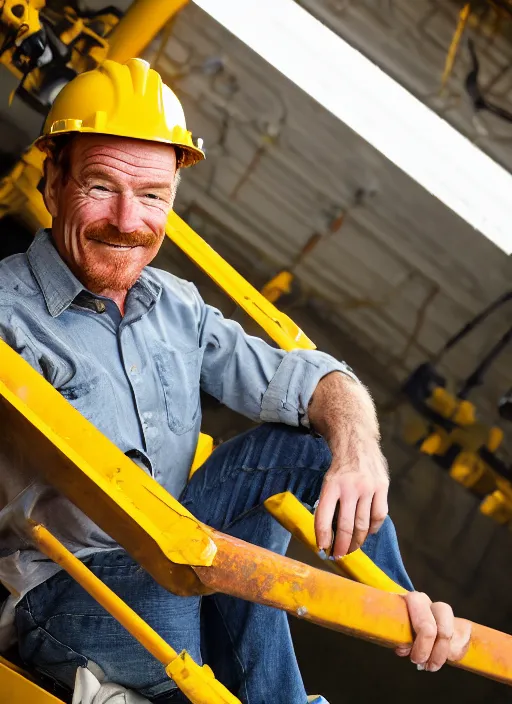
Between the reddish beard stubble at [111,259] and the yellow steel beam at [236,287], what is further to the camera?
the yellow steel beam at [236,287]

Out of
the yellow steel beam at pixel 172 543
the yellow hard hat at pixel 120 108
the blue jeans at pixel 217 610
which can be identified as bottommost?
the blue jeans at pixel 217 610

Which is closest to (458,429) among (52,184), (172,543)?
(52,184)

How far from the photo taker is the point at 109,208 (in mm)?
1538

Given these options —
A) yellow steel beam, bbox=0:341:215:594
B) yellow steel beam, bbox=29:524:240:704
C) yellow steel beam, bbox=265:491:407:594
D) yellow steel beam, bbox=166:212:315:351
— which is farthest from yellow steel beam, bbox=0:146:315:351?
yellow steel beam, bbox=0:341:215:594

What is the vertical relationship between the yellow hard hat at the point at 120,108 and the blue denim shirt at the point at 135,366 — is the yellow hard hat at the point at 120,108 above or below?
above

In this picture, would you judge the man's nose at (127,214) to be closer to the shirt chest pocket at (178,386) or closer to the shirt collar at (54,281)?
the shirt collar at (54,281)

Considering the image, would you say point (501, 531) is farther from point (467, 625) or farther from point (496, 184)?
point (467, 625)

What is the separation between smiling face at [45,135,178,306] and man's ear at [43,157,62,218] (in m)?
0.03

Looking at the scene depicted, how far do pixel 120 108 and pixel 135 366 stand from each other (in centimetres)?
42

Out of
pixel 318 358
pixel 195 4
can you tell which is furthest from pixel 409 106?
pixel 318 358

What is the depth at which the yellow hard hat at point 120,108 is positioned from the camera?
1.52 m

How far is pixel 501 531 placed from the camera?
8.02 feet

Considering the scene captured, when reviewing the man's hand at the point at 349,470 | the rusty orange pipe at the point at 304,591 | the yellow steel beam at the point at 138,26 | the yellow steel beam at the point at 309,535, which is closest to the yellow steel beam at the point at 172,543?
the rusty orange pipe at the point at 304,591

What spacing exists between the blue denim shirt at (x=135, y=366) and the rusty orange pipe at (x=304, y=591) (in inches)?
14.0
